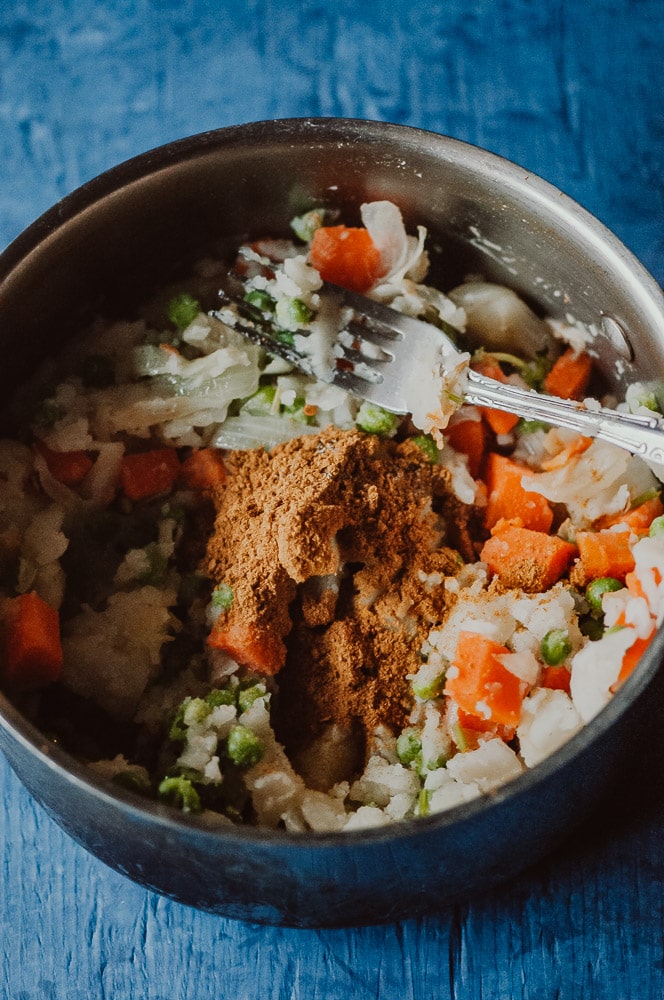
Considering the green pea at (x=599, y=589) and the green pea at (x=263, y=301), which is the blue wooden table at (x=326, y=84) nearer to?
the green pea at (x=263, y=301)

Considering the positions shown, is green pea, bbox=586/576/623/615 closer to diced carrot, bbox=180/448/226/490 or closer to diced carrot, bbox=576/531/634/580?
diced carrot, bbox=576/531/634/580

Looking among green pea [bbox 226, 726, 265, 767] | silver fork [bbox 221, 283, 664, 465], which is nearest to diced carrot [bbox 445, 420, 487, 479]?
silver fork [bbox 221, 283, 664, 465]

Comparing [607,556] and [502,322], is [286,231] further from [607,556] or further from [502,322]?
[607,556]

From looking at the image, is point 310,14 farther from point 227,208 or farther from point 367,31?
point 227,208

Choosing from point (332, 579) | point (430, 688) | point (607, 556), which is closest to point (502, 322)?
point (607, 556)

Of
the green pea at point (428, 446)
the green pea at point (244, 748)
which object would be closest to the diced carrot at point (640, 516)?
the green pea at point (428, 446)

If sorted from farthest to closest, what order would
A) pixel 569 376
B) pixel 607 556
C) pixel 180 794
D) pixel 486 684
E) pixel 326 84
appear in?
1. pixel 326 84
2. pixel 569 376
3. pixel 607 556
4. pixel 486 684
5. pixel 180 794
